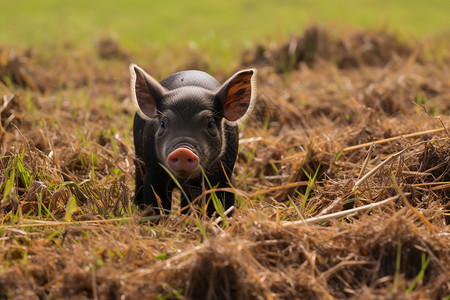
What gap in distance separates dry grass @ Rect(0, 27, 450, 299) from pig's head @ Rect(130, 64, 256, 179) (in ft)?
1.04

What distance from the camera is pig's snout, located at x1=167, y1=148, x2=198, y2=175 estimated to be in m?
3.05

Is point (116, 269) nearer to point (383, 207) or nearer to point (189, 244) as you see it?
point (189, 244)

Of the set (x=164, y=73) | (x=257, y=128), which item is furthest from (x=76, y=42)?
(x=257, y=128)

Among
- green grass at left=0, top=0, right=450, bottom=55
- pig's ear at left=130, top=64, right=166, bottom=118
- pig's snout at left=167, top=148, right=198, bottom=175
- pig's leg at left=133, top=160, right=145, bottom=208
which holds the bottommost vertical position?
green grass at left=0, top=0, right=450, bottom=55

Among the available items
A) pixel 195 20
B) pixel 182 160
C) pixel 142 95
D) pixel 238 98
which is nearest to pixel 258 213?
pixel 182 160

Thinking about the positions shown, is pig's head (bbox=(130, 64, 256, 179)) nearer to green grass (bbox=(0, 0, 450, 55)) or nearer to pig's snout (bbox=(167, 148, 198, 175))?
pig's snout (bbox=(167, 148, 198, 175))

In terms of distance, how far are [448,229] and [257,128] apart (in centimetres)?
273

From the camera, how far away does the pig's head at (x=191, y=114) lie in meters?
3.20

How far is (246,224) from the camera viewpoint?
2.83m

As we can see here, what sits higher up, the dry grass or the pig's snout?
the pig's snout

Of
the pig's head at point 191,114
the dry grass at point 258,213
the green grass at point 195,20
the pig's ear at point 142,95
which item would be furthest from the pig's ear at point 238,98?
the green grass at point 195,20

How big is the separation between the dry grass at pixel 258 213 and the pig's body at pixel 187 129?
0.24 metres

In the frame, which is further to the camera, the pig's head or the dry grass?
the pig's head

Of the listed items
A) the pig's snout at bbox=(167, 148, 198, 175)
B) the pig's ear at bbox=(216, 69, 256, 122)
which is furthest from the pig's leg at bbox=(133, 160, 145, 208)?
the pig's snout at bbox=(167, 148, 198, 175)
